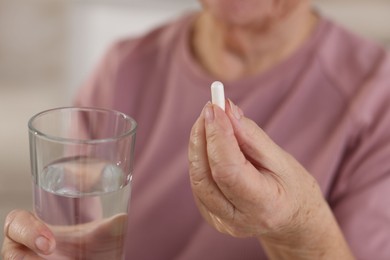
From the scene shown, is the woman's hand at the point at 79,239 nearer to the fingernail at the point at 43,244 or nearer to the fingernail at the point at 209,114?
the fingernail at the point at 43,244

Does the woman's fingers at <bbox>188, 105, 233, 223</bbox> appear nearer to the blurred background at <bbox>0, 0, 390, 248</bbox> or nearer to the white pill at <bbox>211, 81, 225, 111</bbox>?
the white pill at <bbox>211, 81, 225, 111</bbox>

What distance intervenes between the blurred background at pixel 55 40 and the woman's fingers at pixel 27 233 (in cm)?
86

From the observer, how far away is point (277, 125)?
111 centimetres

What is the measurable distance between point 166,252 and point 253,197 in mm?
499

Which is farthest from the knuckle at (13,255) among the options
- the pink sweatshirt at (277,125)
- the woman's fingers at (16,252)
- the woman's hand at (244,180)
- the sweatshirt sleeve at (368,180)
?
the sweatshirt sleeve at (368,180)

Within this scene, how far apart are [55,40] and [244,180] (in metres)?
1.63

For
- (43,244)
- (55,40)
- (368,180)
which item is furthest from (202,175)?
(55,40)

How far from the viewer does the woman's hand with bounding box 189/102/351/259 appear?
624mm

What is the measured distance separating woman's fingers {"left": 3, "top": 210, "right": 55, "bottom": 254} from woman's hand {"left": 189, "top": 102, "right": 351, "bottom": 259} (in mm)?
159

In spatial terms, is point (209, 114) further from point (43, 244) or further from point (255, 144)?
point (43, 244)

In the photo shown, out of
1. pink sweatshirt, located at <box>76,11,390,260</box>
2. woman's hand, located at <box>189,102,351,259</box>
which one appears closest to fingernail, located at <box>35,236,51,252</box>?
woman's hand, located at <box>189,102,351,259</box>

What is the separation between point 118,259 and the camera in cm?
71

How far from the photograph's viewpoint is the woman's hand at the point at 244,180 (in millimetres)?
624

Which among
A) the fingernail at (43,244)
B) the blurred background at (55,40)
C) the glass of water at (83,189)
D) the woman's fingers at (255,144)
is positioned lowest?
the blurred background at (55,40)
